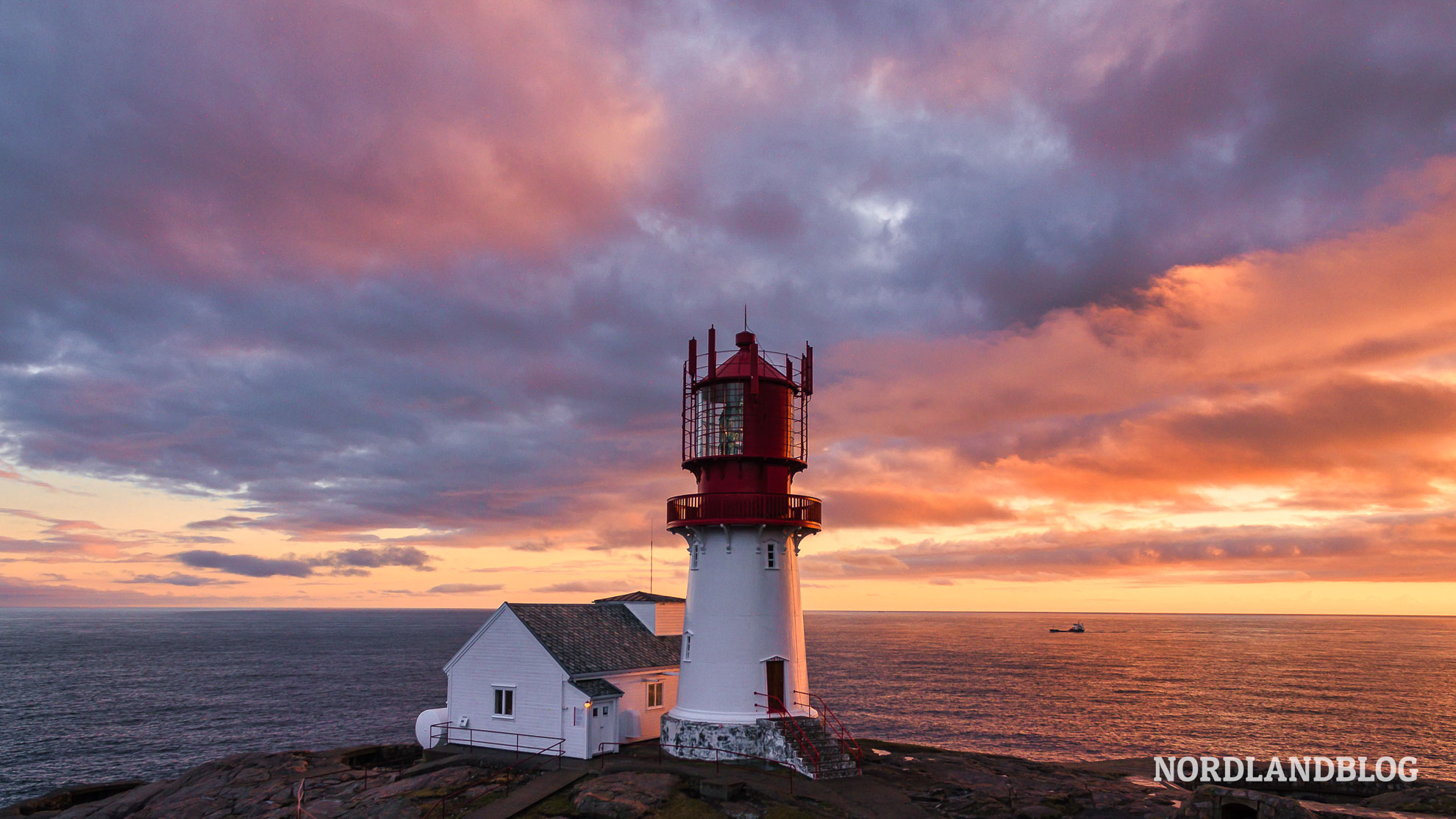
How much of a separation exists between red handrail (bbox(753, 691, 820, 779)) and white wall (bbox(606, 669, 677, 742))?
535cm

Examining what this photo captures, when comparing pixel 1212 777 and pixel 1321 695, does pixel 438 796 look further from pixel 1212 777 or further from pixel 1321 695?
pixel 1321 695

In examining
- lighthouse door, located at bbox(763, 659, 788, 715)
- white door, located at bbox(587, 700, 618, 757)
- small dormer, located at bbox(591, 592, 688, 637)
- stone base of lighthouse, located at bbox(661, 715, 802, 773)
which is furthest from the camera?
small dormer, located at bbox(591, 592, 688, 637)

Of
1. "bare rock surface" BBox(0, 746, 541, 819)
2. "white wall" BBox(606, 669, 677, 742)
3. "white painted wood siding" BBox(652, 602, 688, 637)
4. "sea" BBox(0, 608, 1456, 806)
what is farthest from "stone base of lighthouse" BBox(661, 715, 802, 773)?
"sea" BBox(0, 608, 1456, 806)

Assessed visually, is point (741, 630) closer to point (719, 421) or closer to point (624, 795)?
point (624, 795)

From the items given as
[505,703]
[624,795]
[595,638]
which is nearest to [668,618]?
[595,638]

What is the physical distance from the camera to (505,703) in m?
31.7

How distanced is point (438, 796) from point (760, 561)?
1249 cm

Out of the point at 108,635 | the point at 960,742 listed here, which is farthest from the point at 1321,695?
the point at 108,635

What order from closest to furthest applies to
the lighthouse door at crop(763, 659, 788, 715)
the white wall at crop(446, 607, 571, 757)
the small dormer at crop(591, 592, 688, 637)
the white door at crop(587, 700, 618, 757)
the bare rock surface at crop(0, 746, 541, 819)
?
the bare rock surface at crop(0, 746, 541, 819) < the lighthouse door at crop(763, 659, 788, 715) < the white door at crop(587, 700, 618, 757) < the white wall at crop(446, 607, 571, 757) < the small dormer at crop(591, 592, 688, 637)

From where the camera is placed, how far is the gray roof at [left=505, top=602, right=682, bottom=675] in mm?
31672

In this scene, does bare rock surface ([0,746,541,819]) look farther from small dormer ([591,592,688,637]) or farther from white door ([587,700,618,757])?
small dormer ([591,592,688,637])

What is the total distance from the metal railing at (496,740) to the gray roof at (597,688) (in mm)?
1934

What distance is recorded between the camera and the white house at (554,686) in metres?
30.4

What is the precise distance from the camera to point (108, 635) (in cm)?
19600
